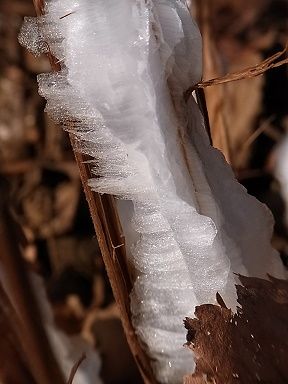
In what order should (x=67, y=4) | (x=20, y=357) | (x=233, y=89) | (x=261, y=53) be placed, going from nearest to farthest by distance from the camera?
(x=67, y=4) < (x=20, y=357) < (x=233, y=89) < (x=261, y=53)

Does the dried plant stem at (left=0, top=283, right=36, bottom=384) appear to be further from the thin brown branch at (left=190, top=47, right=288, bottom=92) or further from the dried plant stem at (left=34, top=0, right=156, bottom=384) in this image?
the thin brown branch at (left=190, top=47, right=288, bottom=92)

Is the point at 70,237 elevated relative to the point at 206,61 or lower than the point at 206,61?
lower

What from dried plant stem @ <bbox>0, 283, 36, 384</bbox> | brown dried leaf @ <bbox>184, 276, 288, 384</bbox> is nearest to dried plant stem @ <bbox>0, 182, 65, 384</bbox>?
dried plant stem @ <bbox>0, 283, 36, 384</bbox>

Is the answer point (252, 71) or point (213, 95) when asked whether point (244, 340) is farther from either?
point (213, 95)

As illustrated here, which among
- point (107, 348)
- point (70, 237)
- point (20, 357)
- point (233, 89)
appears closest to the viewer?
point (20, 357)

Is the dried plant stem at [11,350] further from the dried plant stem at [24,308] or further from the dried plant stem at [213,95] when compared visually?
the dried plant stem at [213,95]

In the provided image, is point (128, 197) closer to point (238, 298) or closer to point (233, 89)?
point (238, 298)

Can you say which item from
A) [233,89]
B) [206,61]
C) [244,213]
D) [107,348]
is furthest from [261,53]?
[244,213]
